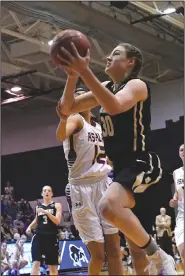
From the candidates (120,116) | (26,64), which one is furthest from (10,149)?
(120,116)

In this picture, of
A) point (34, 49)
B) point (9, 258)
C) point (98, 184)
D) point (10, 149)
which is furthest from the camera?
point (10, 149)

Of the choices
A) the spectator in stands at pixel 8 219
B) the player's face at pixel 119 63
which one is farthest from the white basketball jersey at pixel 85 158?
the spectator in stands at pixel 8 219

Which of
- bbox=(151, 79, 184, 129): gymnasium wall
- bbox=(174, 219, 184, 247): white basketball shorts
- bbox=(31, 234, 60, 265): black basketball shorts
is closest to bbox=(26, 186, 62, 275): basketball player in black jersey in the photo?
bbox=(31, 234, 60, 265): black basketball shorts

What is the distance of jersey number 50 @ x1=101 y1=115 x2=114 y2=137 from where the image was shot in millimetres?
3756

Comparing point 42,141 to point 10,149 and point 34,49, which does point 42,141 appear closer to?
point 10,149

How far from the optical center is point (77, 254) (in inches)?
480

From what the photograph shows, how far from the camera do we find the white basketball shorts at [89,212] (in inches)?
191

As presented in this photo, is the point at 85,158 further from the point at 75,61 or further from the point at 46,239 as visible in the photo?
the point at 46,239

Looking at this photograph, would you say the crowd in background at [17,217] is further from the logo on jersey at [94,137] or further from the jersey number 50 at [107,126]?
the jersey number 50 at [107,126]

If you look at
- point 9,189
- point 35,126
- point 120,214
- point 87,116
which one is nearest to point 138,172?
point 120,214

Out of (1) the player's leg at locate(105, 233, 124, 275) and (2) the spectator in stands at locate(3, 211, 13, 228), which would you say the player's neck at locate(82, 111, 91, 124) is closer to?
(1) the player's leg at locate(105, 233, 124, 275)

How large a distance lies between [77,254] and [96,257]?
25.0 feet

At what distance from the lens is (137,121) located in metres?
3.74

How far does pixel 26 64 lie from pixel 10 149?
5.79m
